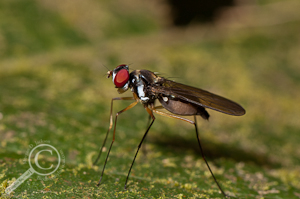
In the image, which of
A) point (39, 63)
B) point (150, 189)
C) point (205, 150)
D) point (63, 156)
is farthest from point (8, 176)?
point (39, 63)

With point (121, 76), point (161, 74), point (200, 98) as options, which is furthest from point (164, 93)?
point (161, 74)

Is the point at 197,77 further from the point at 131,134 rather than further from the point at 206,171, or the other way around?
the point at 206,171

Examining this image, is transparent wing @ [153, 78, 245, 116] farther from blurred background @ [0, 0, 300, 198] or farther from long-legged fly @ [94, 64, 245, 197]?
Answer: blurred background @ [0, 0, 300, 198]

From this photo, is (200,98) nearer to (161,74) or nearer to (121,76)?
(121,76)

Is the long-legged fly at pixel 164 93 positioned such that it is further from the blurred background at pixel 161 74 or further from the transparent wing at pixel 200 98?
the blurred background at pixel 161 74

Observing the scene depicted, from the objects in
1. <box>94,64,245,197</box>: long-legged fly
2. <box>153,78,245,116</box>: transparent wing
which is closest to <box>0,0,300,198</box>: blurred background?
<box>94,64,245,197</box>: long-legged fly

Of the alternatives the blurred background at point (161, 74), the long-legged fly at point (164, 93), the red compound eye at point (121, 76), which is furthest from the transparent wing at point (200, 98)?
the blurred background at point (161, 74)
